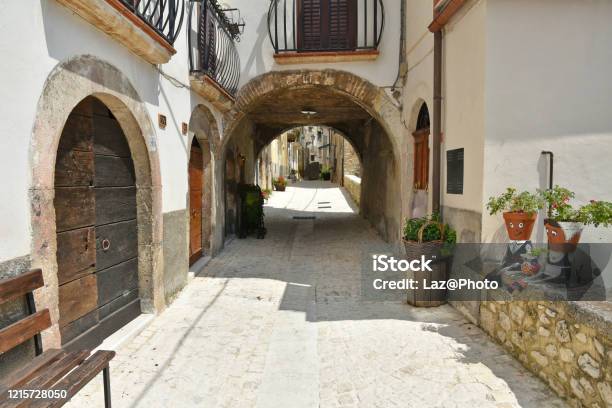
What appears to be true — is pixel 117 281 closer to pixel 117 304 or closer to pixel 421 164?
pixel 117 304

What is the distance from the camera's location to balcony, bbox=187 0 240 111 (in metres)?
5.70

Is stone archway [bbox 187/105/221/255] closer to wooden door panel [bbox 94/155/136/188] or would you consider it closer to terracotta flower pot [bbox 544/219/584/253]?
wooden door panel [bbox 94/155/136/188]

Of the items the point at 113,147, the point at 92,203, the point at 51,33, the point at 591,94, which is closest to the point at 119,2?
the point at 51,33

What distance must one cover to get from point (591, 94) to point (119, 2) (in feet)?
14.6

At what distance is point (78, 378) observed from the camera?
220 cm

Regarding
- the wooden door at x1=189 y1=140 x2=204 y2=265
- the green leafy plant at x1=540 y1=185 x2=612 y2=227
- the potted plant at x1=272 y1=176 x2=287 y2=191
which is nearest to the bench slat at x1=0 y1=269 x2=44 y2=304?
the green leafy plant at x1=540 y1=185 x2=612 y2=227

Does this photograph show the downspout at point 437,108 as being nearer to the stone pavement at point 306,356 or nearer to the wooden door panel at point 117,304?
the stone pavement at point 306,356

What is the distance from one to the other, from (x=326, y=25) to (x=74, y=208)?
575 cm

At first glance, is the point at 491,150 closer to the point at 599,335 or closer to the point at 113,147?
the point at 599,335

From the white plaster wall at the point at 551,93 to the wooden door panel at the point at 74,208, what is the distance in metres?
3.81

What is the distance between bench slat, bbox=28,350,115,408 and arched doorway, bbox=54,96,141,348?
37.5 inches

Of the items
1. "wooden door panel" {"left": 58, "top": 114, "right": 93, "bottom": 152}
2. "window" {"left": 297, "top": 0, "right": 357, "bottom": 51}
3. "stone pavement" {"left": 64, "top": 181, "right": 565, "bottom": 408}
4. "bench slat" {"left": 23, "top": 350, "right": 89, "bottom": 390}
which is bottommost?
"stone pavement" {"left": 64, "top": 181, "right": 565, "bottom": 408}

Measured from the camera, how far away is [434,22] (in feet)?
16.8

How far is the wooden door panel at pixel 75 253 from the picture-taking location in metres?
3.17
